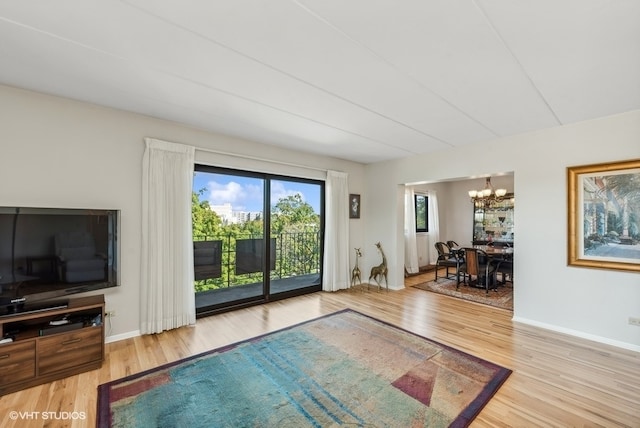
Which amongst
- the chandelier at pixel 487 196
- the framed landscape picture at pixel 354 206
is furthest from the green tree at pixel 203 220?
the chandelier at pixel 487 196

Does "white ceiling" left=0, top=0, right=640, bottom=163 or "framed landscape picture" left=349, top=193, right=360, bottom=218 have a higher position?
"white ceiling" left=0, top=0, right=640, bottom=163

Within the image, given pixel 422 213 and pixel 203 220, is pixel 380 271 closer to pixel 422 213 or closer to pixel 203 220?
pixel 422 213

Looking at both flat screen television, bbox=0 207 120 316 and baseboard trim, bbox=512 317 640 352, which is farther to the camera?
baseboard trim, bbox=512 317 640 352

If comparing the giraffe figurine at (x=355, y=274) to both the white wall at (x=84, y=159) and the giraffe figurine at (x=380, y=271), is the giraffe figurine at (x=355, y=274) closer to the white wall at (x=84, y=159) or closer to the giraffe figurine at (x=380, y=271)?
the giraffe figurine at (x=380, y=271)

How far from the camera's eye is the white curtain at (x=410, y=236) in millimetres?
6613

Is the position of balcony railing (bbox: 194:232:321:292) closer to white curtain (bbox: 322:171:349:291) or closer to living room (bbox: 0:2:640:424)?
white curtain (bbox: 322:171:349:291)

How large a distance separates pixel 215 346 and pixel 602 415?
3.24 m

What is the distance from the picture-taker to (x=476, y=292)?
16.3 feet

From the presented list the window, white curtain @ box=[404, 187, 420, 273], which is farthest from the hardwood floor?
the window

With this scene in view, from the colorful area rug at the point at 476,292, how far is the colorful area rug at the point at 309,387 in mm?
2113

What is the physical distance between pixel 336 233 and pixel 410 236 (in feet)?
8.22

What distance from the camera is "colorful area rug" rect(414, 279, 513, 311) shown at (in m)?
4.38

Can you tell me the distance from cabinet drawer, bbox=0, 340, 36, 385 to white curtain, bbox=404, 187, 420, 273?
6258 millimetres

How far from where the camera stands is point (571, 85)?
7.55 ft
